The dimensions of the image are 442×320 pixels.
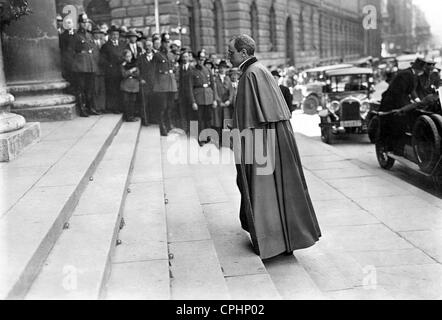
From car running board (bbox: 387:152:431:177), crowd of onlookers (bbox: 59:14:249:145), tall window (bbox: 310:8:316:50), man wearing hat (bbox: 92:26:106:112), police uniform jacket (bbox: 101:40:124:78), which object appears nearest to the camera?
car running board (bbox: 387:152:431:177)

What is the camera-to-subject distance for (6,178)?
5.56 meters

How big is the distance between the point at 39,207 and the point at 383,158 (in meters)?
7.24

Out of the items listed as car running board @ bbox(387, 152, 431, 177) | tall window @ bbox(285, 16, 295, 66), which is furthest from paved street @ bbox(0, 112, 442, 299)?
tall window @ bbox(285, 16, 295, 66)

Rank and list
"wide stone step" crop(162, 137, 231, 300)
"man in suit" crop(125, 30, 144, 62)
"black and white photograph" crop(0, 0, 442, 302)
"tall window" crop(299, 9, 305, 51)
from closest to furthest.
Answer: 1. "wide stone step" crop(162, 137, 231, 300)
2. "black and white photograph" crop(0, 0, 442, 302)
3. "man in suit" crop(125, 30, 144, 62)
4. "tall window" crop(299, 9, 305, 51)

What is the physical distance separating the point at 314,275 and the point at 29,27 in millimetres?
7491

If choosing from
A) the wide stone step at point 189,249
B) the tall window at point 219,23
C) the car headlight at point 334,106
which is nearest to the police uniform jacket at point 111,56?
the wide stone step at point 189,249

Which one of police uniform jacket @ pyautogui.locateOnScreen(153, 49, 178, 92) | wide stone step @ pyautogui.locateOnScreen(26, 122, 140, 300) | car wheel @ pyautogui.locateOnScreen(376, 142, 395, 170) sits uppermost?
police uniform jacket @ pyautogui.locateOnScreen(153, 49, 178, 92)

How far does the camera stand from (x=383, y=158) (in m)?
10.2

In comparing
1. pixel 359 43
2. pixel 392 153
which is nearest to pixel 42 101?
pixel 392 153

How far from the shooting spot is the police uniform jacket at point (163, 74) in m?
11.9

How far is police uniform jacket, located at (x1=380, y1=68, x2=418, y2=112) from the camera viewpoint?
9359 mm

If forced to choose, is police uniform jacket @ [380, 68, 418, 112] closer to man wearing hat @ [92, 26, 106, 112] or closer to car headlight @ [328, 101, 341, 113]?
car headlight @ [328, 101, 341, 113]

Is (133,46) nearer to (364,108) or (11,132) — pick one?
(11,132)
